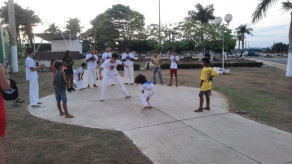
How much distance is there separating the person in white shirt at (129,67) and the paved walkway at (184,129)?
353 centimetres

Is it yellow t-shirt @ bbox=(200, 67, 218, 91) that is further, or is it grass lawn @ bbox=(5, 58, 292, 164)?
yellow t-shirt @ bbox=(200, 67, 218, 91)

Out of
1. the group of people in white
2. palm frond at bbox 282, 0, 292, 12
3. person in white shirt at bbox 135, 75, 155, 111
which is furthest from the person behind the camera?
palm frond at bbox 282, 0, 292, 12

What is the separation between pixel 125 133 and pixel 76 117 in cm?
175

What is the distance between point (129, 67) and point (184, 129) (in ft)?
21.4

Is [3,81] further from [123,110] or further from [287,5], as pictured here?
[287,5]

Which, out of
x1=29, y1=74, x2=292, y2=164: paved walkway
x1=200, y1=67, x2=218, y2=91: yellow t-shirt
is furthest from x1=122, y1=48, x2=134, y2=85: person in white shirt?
x1=200, y1=67, x2=218, y2=91: yellow t-shirt

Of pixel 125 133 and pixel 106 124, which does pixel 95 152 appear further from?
pixel 106 124

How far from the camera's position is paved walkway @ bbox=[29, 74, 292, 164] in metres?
3.46

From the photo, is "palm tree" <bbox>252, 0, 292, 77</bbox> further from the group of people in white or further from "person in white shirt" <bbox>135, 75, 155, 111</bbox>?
"person in white shirt" <bbox>135, 75, 155, 111</bbox>

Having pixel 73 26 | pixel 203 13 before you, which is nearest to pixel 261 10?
pixel 203 13

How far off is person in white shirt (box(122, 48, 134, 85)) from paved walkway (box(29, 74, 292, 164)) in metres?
3.53

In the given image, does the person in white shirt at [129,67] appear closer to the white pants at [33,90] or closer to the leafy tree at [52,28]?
the white pants at [33,90]

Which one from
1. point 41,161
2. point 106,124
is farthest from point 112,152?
point 106,124

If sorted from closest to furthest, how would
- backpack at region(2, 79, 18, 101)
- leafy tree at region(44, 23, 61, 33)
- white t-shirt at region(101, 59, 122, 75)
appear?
backpack at region(2, 79, 18, 101) → white t-shirt at region(101, 59, 122, 75) → leafy tree at region(44, 23, 61, 33)
